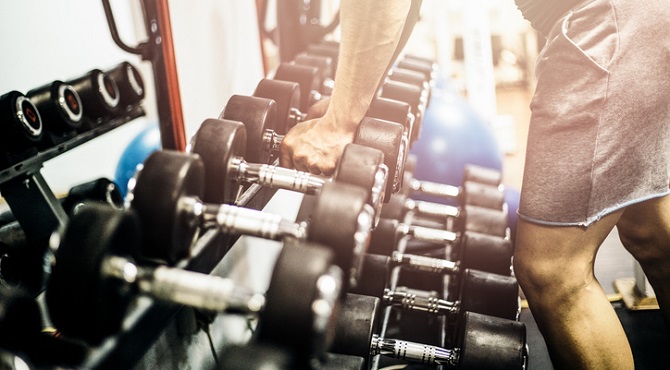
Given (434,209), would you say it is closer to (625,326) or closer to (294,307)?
(625,326)

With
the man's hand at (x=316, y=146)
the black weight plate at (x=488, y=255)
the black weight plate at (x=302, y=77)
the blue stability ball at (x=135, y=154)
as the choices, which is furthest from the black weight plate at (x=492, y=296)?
the blue stability ball at (x=135, y=154)

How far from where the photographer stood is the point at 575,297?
0.99m

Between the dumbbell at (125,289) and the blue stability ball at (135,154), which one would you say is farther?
the blue stability ball at (135,154)

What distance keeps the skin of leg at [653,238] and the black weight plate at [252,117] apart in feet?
2.51

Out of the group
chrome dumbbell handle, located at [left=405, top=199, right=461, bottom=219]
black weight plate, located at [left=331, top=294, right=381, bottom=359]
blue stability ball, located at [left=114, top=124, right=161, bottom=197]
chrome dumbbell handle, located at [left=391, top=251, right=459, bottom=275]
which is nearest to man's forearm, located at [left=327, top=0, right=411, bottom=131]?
black weight plate, located at [left=331, top=294, right=381, bottom=359]

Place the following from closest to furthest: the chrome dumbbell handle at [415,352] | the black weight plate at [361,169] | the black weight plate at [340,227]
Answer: the black weight plate at [340,227] < the black weight plate at [361,169] < the chrome dumbbell handle at [415,352]

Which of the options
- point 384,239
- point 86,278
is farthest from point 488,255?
point 86,278

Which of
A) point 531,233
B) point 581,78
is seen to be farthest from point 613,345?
point 581,78

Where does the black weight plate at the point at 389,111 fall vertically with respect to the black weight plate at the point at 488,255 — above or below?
above

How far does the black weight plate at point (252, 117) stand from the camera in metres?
0.94

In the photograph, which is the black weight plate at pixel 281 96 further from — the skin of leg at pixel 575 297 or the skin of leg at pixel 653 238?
the skin of leg at pixel 653 238

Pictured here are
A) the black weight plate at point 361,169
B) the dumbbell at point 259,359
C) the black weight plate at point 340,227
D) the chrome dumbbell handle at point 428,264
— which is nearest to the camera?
the dumbbell at point 259,359

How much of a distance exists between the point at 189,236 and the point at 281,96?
477 mm

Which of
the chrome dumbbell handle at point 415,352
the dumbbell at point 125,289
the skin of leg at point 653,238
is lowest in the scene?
the chrome dumbbell handle at point 415,352
